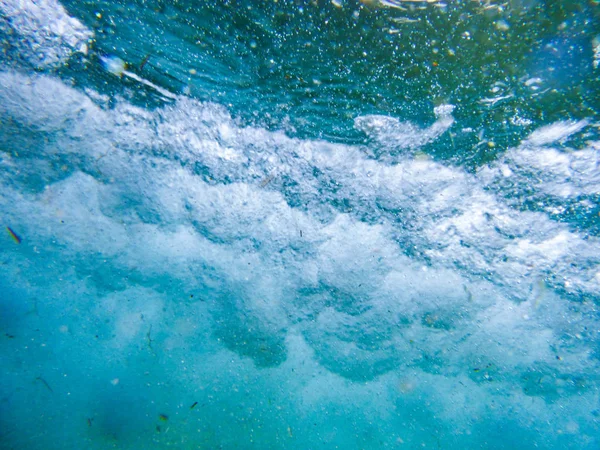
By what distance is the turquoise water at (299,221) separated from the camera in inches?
Answer: 204

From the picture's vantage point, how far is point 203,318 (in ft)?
46.8

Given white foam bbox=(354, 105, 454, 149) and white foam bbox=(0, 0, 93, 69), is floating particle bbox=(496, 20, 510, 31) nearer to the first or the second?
white foam bbox=(354, 105, 454, 149)

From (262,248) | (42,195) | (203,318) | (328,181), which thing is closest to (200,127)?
(328,181)

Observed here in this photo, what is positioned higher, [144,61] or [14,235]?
[144,61]

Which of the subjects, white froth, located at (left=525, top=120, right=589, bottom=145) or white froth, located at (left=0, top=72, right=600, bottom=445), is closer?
white froth, located at (left=525, top=120, right=589, bottom=145)

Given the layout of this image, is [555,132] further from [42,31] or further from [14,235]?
[14,235]

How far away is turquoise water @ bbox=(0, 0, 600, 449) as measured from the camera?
5172 mm

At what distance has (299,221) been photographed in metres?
9.84

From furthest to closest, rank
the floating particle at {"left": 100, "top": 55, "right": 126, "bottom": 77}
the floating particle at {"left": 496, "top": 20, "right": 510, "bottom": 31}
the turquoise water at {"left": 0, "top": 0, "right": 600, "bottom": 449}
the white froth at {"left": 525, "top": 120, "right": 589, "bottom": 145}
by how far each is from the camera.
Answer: the floating particle at {"left": 100, "top": 55, "right": 126, "bottom": 77}, the white froth at {"left": 525, "top": 120, "right": 589, "bottom": 145}, the turquoise water at {"left": 0, "top": 0, "right": 600, "bottom": 449}, the floating particle at {"left": 496, "top": 20, "right": 510, "bottom": 31}

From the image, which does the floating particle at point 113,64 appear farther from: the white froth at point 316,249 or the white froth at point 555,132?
the white froth at point 555,132

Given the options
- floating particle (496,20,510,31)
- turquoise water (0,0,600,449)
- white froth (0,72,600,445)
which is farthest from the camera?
white froth (0,72,600,445)

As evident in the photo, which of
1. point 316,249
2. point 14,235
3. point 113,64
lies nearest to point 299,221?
point 316,249

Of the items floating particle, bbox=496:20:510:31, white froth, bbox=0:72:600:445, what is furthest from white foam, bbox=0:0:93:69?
floating particle, bbox=496:20:510:31

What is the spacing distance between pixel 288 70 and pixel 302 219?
5.13 m
